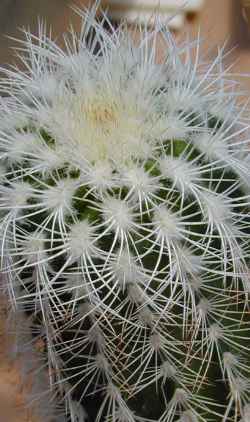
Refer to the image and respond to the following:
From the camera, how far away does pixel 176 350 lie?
0.63m

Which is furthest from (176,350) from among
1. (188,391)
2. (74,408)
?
(74,408)

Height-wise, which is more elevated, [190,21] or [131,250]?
[131,250]

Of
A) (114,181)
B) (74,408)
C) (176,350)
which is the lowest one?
(74,408)

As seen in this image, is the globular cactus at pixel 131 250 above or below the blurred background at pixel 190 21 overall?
above

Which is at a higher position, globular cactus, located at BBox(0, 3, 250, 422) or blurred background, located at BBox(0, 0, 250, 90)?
globular cactus, located at BBox(0, 3, 250, 422)

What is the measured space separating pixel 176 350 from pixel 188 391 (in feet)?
0.14

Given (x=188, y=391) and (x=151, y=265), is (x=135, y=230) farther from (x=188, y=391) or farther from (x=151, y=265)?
(x=188, y=391)

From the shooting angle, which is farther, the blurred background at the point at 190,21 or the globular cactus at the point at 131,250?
the blurred background at the point at 190,21

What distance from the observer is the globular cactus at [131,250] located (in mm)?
606

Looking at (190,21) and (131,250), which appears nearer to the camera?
(131,250)

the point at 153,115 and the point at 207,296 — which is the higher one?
the point at 153,115

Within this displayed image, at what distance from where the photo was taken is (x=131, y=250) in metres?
0.60

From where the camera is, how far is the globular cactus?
61 cm

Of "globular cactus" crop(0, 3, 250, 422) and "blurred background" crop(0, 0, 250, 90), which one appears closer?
"globular cactus" crop(0, 3, 250, 422)
